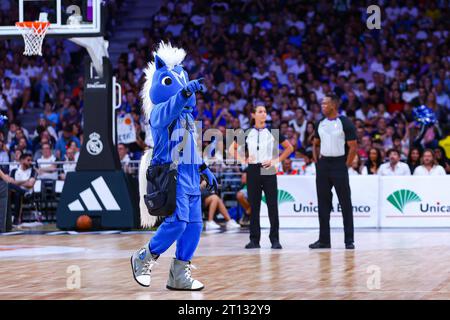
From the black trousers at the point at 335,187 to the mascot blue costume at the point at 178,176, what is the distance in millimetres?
4363

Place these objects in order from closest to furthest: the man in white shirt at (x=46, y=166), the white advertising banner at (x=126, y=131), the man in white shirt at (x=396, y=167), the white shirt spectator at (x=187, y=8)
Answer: the man in white shirt at (x=396, y=167) → the man in white shirt at (x=46, y=166) → the white advertising banner at (x=126, y=131) → the white shirt spectator at (x=187, y=8)

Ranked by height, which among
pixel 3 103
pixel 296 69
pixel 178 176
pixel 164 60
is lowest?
pixel 178 176

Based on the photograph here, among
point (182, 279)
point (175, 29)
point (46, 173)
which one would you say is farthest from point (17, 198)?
point (182, 279)

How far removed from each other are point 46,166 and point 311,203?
5.56 metres

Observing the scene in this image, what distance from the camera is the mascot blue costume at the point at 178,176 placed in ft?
27.1

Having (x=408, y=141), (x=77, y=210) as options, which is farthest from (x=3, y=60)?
(x=408, y=141)

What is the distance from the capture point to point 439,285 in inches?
338

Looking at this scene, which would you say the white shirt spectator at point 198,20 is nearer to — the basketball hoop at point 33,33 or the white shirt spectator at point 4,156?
the white shirt spectator at point 4,156

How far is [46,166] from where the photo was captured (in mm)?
18844

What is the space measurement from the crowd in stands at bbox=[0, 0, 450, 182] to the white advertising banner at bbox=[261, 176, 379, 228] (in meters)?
0.73

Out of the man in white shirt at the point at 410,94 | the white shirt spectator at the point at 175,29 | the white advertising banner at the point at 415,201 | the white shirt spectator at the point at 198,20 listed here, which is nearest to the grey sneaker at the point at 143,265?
the white advertising banner at the point at 415,201

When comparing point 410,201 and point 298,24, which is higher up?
point 298,24

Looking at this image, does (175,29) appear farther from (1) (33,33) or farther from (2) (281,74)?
(1) (33,33)
